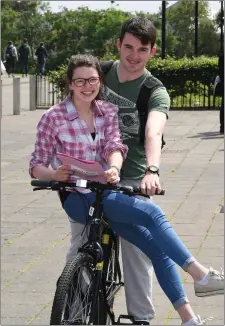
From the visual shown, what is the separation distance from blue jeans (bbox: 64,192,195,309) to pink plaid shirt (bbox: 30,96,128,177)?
0.22m

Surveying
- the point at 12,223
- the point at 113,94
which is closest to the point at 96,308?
the point at 113,94

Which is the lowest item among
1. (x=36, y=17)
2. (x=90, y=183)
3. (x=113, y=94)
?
(x=90, y=183)

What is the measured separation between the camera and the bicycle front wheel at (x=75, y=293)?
3930 millimetres

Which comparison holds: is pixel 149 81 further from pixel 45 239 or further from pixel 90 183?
pixel 45 239

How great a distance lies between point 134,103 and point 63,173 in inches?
24.0

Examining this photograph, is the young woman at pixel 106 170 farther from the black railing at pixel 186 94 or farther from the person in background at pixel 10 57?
the person in background at pixel 10 57

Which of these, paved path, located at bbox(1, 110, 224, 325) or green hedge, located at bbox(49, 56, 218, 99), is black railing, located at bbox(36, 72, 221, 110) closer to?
green hedge, located at bbox(49, 56, 218, 99)

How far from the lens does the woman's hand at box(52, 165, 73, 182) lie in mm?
4211

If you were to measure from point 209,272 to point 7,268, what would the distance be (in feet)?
10.3

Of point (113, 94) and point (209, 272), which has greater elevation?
point (113, 94)

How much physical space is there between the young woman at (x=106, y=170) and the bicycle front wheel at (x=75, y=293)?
276mm

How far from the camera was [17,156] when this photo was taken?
14.5m

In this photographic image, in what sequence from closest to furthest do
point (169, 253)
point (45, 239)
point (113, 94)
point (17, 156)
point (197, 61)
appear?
point (169, 253) < point (113, 94) < point (45, 239) < point (17, 156) < point (197, 61)

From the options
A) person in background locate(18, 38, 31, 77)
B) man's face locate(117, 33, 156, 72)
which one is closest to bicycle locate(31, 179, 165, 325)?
man's face locate(117, 33, 156, 72)
